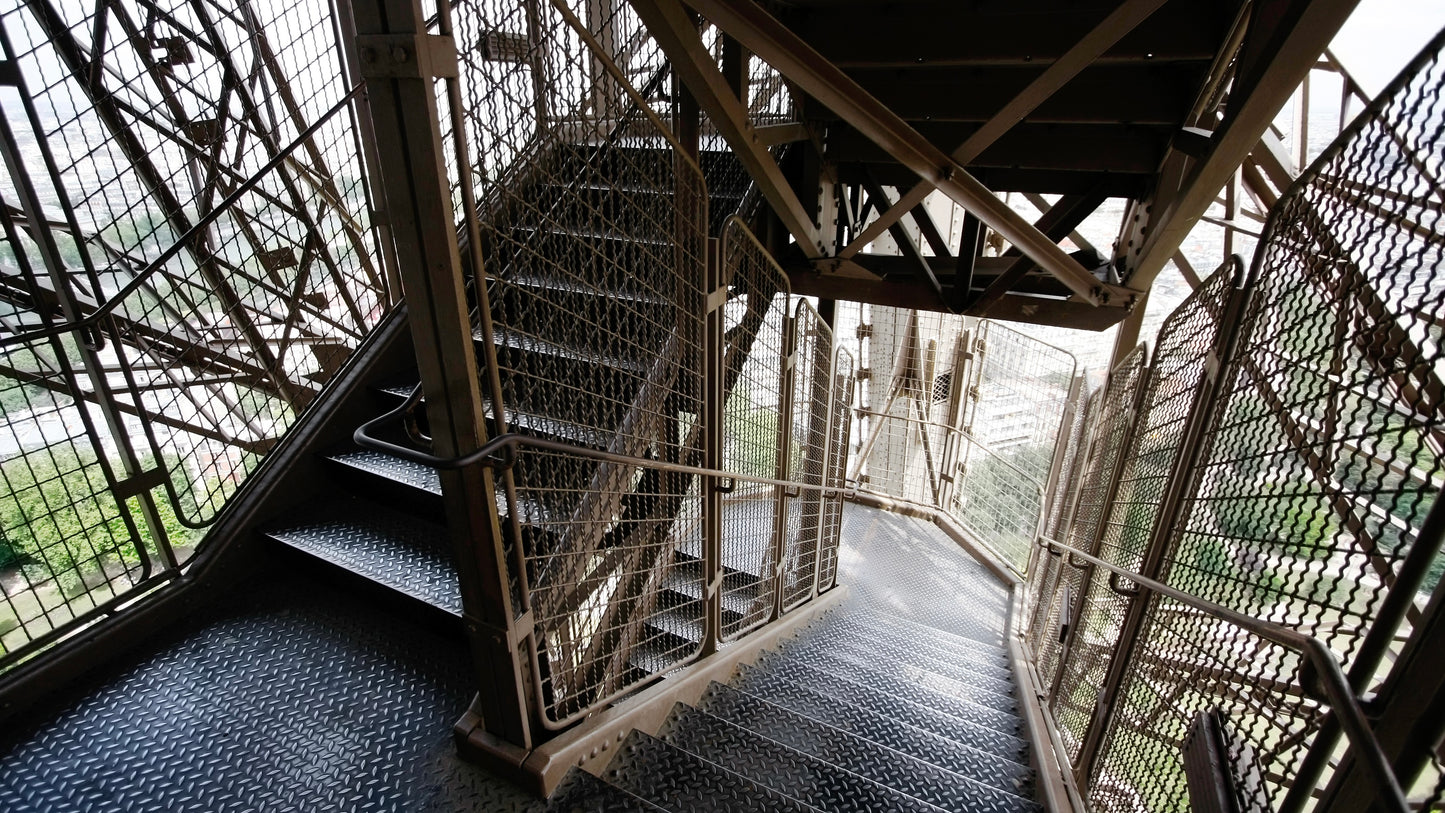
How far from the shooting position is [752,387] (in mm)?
3146

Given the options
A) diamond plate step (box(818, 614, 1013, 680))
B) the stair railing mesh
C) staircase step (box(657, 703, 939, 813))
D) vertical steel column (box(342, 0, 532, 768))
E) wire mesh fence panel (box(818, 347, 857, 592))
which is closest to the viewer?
the stair railing mesh

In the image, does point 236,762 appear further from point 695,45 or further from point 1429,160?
point 1429,160

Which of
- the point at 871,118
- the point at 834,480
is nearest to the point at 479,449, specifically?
the point at 871,118

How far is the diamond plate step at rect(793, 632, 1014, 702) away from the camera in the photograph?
3.79m

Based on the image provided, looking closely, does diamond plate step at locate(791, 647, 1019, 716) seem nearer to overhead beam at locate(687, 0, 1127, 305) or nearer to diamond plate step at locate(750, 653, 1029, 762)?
diamond plate step at locate(750, 653, 1029, 762)

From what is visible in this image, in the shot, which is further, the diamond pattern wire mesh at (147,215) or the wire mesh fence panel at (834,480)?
the wire mesh fence panel at (834,480)

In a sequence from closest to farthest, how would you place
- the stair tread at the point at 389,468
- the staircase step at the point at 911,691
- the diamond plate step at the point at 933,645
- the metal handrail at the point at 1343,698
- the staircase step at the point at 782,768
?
the metal handrail at the point at 1343,698
the staircase step at the point at 782,768
the stair tread at the point at 389,468
the staircase step at the point at 911,691
the diamond plate step at the point at 933,645

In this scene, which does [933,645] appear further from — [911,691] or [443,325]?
[443,325]

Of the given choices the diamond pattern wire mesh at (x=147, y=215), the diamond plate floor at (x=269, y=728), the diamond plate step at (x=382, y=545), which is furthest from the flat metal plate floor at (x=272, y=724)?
the diamond pattern wire mesh at (x=147, y=215)

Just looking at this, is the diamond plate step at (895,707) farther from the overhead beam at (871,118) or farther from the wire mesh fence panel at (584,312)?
the overhead beam at (871,118)

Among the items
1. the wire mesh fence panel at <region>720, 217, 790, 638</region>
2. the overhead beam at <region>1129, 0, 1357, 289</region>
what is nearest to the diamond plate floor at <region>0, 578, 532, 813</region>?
the wire mesh fence panel at <region>720, 217, 790, 638</region>

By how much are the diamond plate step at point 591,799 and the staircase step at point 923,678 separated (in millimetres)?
2065

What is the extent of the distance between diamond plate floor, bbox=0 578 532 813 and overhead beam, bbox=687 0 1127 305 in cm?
213

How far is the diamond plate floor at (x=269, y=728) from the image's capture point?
5.63ft
